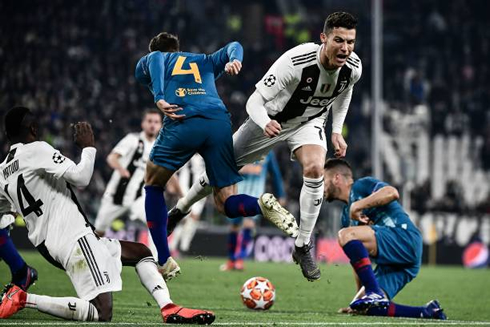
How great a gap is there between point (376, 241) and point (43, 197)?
3.21 m

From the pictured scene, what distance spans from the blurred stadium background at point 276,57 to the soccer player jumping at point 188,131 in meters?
10.2

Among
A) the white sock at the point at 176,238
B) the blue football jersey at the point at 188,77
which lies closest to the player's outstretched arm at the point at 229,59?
the blue football jersey at the point at 188,77

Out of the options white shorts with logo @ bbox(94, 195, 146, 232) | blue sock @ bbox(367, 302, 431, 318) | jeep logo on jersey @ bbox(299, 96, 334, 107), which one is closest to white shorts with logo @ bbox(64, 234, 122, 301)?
jeep logo on jersey @ bbox(299, 96, 334, 107)

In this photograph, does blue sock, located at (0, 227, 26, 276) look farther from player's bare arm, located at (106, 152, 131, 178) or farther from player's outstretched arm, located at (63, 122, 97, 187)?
player's bare arm, located at (106, 152, 131, 178)

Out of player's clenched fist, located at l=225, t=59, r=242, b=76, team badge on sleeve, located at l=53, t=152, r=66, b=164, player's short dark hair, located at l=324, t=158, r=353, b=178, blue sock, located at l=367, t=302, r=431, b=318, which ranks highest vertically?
player's clenched fist, located at l=225, t=59, r=242, b=76

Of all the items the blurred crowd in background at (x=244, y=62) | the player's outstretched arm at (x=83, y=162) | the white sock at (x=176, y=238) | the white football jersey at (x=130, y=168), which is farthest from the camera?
the blurred crowd in background at (x=244, y=62)

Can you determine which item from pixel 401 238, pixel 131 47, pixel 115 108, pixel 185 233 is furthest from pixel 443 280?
pixel 131 47

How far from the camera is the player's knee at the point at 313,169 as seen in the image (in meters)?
7.37

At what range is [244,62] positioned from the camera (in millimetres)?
24391

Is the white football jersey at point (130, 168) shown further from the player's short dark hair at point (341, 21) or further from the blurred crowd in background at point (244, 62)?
the player's short dark hair at point (341, 21)

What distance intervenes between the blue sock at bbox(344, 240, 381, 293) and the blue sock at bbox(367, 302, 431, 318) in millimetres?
165

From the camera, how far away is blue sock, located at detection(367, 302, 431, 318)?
7680mm

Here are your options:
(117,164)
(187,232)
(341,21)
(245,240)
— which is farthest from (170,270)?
(187,232)

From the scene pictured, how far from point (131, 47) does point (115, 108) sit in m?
2.15
